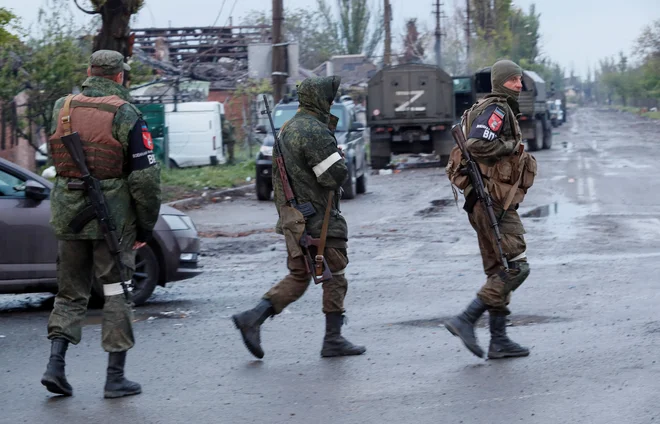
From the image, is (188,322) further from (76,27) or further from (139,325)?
(76,27)

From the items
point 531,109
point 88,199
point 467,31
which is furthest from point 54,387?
point 467,31

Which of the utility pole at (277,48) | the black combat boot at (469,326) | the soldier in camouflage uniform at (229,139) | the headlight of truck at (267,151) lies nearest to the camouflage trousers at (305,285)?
the black combat boot at (469,326)

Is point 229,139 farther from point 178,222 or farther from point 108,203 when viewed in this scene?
point 108,203

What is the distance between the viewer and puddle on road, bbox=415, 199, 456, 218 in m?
16.0

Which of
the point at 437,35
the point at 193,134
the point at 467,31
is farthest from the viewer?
the point at 467,31

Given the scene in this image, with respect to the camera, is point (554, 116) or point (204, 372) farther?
point (554, 116)

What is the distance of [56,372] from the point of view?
5.55 m

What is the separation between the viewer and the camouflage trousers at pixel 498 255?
6.08 m

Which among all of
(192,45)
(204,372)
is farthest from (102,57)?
(192,45)

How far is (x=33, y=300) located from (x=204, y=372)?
3674 mm

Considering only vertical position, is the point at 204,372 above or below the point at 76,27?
below

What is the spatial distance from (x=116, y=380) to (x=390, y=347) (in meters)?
1.89

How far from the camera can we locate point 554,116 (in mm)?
64500

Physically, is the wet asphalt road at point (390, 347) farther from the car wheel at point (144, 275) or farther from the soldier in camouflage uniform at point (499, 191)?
the soldier in camouflage uniform at point (499, 191)
